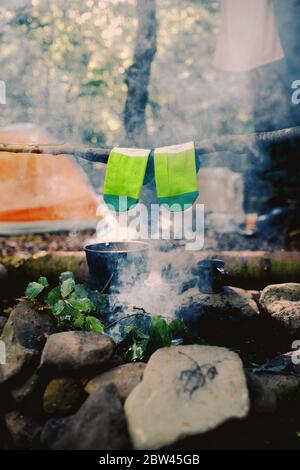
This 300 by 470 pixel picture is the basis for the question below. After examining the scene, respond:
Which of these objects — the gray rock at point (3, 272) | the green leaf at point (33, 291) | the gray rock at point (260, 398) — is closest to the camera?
the gray rock at point (260, 398)

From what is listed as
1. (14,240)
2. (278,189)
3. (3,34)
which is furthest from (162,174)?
(3,34)

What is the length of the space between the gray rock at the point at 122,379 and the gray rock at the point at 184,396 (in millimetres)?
126

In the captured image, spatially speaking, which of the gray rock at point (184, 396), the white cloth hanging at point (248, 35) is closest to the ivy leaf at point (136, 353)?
the gray rock at point (184, 396)

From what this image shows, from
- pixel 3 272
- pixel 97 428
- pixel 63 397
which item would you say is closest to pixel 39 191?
pixel 3 272

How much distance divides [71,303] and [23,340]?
512 mm

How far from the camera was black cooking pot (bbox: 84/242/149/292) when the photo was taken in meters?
3.68

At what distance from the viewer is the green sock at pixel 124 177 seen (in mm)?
3367

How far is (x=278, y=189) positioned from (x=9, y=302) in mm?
6630

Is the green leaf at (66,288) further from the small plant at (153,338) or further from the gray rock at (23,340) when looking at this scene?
the small plant at (153,338)

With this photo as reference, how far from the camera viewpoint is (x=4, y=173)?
7.17m

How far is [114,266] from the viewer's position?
12.2ft

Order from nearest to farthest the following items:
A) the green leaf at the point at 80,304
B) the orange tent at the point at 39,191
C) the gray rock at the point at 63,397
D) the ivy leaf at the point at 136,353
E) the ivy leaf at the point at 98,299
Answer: the gray rock at the point at 63,397, the ivy leaf at the point at 136,353, the green leaf at the point at 80,304, the ivy leaf at the point at 98,299, the orange tent at the point at 39,191

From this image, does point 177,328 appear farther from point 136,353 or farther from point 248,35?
point 248,35

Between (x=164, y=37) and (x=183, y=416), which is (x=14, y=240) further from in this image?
(x=164, y=37)
